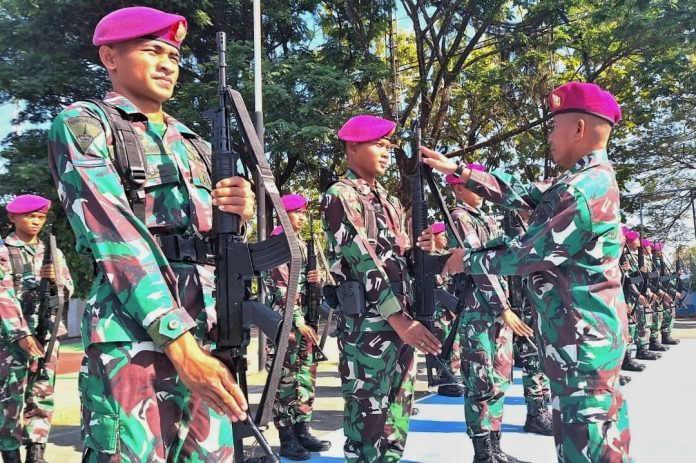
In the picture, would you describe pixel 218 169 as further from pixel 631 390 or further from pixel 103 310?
pixel 631 390

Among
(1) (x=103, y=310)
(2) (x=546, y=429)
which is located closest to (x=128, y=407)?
(1) (x=103, y=310)

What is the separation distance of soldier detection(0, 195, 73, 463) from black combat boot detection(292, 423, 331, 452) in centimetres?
205

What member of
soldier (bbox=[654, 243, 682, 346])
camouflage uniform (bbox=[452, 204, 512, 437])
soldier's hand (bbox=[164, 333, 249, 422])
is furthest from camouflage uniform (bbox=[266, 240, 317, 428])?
soldier (bbox=[654, 243, 682, 346])

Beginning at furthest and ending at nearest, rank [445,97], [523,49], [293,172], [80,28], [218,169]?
[293,172] → [445,97] → [523,49] → [80,28] → [218,169]

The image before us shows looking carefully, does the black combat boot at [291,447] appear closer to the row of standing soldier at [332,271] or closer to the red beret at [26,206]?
the row of standing soldier at [332,271]

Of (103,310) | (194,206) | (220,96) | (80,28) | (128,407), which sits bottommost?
(128,407)

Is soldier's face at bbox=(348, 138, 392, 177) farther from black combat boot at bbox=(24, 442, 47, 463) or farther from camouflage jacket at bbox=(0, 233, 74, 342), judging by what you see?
black combat boot at bbox=(24, 442, 47, 463)

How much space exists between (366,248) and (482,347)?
1.90m

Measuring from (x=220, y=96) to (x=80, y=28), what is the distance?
14.3m

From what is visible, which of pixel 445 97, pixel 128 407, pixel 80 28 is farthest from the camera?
pixel 445 97

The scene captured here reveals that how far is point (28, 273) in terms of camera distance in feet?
17.4

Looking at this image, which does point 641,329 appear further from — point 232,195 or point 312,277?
point 232,195

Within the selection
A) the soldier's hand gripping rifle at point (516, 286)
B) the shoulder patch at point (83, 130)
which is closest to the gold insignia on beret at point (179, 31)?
the shoulder patch at point (83, 130)

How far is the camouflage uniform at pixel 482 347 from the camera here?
450 cm
